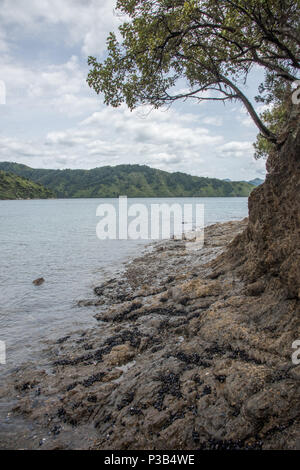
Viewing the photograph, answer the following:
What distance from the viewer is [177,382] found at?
24.2 feet

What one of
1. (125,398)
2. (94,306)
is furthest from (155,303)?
(125,398)

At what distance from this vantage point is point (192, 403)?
6617 mm

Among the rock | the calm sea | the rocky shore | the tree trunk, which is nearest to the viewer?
the rocky shore

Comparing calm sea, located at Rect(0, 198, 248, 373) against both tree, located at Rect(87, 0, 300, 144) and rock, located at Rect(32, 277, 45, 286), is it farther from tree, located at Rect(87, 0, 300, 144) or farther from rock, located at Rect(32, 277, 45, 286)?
tree, located at Rect(87, 0, 300, 144)

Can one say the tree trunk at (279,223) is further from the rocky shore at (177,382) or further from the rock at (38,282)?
the rock at (38,282)

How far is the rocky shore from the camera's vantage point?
5.94 metres

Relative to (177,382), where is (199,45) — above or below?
above

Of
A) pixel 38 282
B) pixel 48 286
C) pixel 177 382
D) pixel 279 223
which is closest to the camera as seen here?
pixel 177 382

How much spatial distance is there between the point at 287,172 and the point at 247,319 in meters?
5.16

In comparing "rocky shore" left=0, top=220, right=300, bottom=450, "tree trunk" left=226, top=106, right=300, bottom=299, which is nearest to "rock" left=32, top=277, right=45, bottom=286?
"rocky shore" left=0, top=220, right=300, bottom=450

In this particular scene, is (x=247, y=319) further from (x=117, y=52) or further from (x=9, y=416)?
(x=117, y=52)

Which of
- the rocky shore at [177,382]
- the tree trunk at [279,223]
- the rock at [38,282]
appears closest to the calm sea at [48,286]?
the rock at [38,282]

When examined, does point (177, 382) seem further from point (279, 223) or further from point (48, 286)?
point (48, 286)

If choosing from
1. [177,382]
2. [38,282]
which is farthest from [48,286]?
[177,382]
